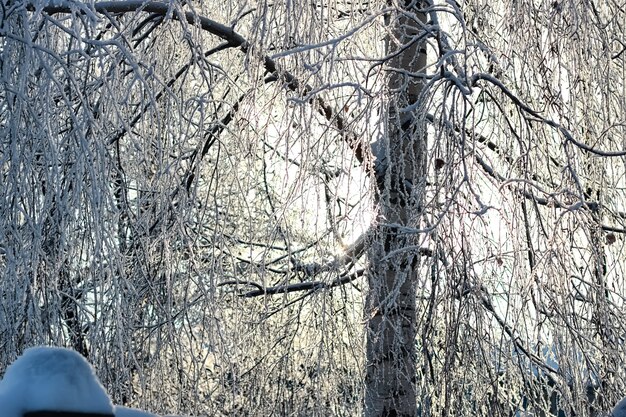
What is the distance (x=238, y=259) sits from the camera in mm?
7160

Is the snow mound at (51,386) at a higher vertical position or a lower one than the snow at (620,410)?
lower

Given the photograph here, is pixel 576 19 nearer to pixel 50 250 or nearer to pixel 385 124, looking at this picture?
pixel 385 124

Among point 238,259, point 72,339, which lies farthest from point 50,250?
point 238,259

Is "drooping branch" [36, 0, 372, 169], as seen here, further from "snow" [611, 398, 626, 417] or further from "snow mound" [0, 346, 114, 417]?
"snow mound" [0, 346, 114, 417]

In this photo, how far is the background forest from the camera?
360 centimetres

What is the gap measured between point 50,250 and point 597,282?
8.04 ft

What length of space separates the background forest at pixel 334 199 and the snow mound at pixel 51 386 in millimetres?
1862

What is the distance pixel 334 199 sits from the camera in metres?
4.25

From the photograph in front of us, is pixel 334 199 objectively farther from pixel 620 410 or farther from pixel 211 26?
pixel 620 410

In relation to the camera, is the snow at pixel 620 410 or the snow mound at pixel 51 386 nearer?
the snow mound at pixel 51 386

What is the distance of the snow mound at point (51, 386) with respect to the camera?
4.66 feet

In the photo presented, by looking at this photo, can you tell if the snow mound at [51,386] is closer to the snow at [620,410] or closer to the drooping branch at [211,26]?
the snow at [620,410]

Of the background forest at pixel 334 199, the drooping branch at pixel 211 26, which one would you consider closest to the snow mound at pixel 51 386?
the background forest at pixel 334 199

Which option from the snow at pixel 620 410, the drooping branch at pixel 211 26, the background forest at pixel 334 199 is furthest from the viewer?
the drooping branch at pixel 211 26
